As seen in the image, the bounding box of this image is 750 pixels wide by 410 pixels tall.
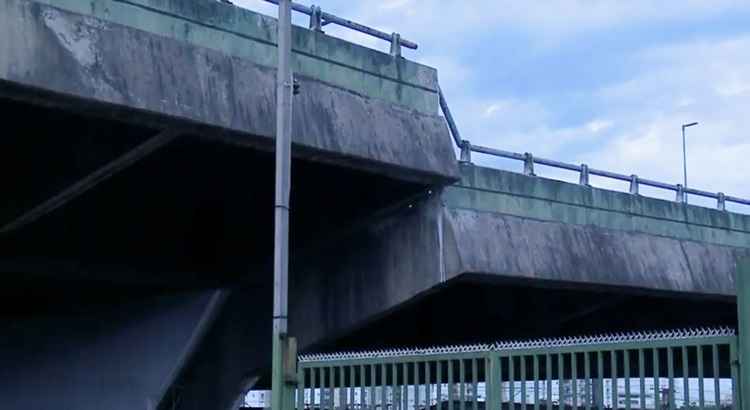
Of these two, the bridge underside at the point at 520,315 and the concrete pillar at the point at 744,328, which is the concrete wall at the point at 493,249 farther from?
the concrete pillar at the point at 744,328

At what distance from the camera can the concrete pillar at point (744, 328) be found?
987cm

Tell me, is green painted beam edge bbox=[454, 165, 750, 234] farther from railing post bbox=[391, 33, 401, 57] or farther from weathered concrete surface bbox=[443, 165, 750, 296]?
railing post bbox=[391, 33, 401, 57]

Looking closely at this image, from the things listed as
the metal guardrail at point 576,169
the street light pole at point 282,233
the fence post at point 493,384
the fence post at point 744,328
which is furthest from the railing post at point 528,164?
the fence post at point 744,328

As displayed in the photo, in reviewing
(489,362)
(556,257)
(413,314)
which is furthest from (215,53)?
(413,314)

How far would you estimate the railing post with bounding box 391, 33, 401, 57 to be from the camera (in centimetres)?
1983

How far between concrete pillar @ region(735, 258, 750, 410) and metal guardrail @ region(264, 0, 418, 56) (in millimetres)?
9814

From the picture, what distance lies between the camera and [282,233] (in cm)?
1327

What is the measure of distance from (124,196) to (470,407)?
9189mm

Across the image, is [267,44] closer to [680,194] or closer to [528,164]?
[528,164]

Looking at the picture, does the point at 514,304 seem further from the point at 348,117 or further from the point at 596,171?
the point at 348,117

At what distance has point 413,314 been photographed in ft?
91.2

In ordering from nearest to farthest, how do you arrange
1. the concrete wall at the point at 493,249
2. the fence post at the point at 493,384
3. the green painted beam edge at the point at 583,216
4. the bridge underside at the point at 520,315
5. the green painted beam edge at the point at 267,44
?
the fence post at the point at 493,384, the green painted beam edge at the point at 267,44, the concrete wall at the point at 493,249, the green painted beam edge at the point at 583,216, the bridge underside at the point at 520,315

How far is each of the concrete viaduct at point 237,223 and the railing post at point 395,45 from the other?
318mm

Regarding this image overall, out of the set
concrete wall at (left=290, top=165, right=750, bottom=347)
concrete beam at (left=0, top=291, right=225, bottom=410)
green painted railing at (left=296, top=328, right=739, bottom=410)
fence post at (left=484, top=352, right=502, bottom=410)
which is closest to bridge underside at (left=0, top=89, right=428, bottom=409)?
concrete beam at (left=0, top=291, right=225, bottom=410)
